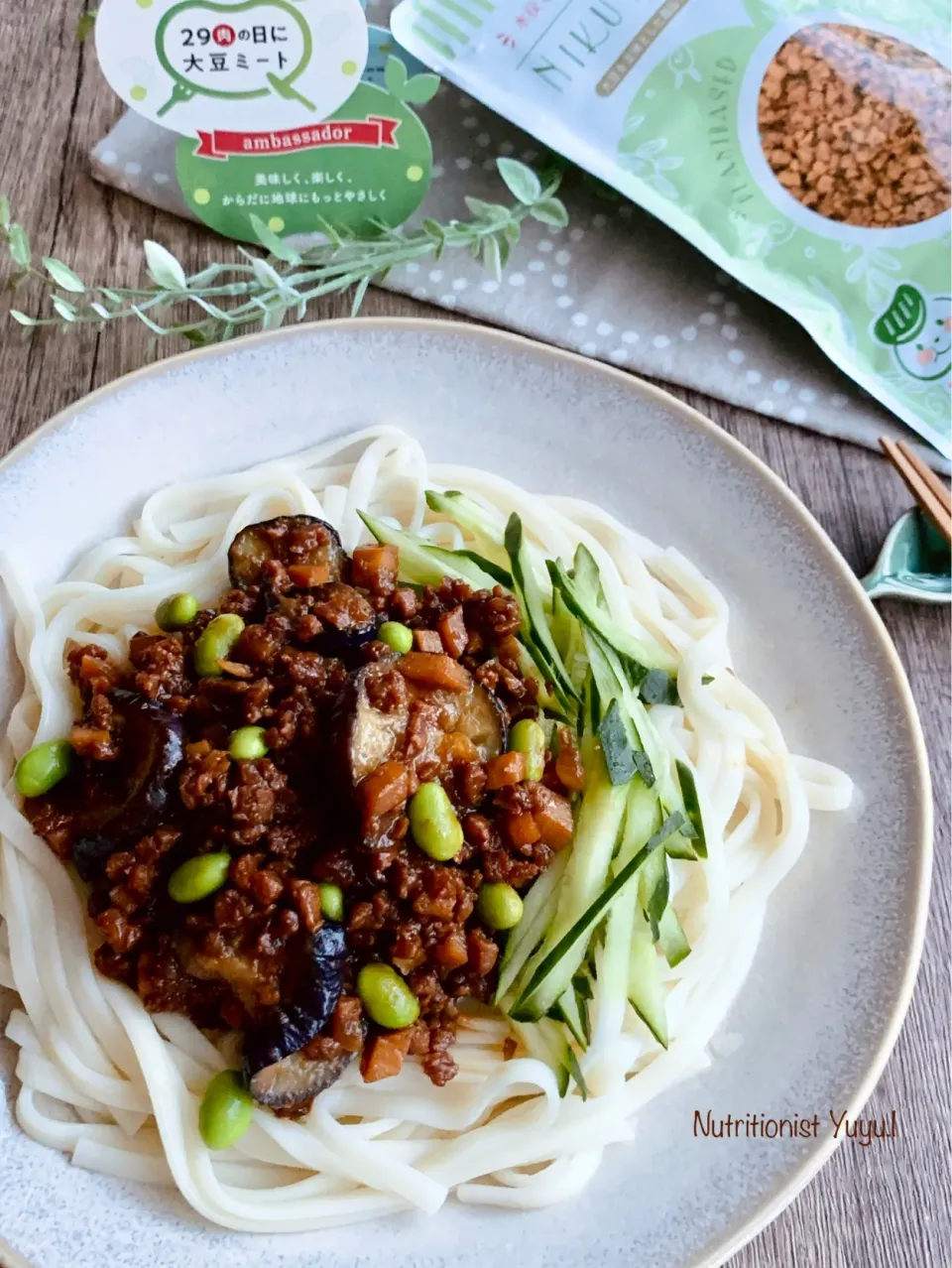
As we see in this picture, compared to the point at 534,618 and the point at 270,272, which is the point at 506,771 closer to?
the point at 534,618

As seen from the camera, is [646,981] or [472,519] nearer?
[646,981]

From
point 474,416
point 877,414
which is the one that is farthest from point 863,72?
point 474,416

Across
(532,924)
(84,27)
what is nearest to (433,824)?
(532,924)

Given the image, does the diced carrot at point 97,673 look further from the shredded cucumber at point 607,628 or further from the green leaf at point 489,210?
the green leaf at point 489,210

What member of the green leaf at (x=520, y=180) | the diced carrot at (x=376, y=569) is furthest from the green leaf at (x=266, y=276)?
the diced carrot at (x=376, y=569)

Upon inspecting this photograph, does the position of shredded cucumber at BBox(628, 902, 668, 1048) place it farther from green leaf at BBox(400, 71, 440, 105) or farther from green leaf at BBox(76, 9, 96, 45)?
green leaf at BBox(76, 9, 96, 45)

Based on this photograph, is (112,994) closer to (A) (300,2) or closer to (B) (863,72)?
(A) (300,2)
